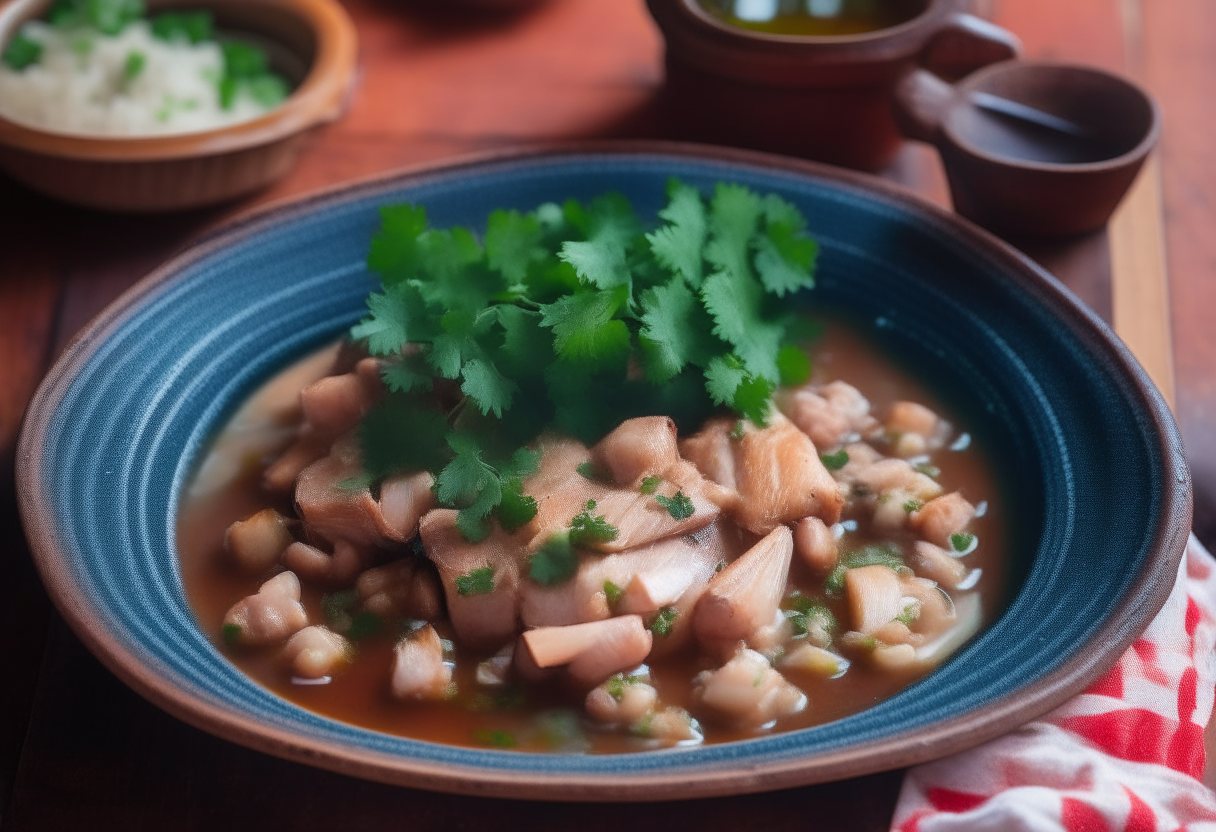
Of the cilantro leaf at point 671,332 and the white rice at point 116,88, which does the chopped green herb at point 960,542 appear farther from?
the white rice at point 116,88

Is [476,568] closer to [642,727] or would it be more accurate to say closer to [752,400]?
[642,727]

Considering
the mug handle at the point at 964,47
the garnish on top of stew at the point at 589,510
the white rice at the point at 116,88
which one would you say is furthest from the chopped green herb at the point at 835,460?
the white rice at the point at 116,88

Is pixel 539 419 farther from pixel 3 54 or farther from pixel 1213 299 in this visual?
pixel 3 54

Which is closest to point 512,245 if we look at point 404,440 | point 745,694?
point 404,440

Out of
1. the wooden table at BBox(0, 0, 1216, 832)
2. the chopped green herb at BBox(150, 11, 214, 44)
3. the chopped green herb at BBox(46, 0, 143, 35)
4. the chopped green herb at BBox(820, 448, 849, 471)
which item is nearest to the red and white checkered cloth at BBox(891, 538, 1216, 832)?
the wooden table at BBox(0, 0, 1216, 832)

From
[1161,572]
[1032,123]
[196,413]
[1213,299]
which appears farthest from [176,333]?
[1213,299]

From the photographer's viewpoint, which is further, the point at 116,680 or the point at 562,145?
the point at 562,145

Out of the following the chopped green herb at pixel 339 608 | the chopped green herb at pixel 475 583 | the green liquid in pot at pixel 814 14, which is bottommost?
the chopped green herb at pixel 339 608
